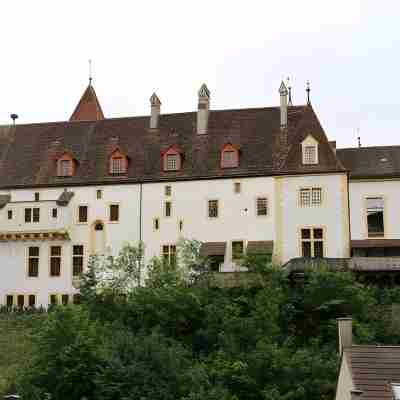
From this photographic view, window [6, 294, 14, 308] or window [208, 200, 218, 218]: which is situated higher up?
window [208, 200, 218, 218]

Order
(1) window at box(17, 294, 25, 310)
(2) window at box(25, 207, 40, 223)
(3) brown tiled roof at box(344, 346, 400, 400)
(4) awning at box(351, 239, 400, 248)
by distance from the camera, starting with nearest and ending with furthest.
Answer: (3) brown tiled roof at box(344, 346, 400, 400) → (4) awning at box(351, 239, 400, 248) → (1) window at box(17, 294, 25, 310) → (2) window at box(25, 207, 40, 223)

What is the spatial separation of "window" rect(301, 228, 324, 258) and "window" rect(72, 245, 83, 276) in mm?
14414

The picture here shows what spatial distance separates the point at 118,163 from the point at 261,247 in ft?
38.4

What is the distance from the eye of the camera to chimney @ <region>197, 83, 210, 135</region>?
193ft

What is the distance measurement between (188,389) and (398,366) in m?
13.0

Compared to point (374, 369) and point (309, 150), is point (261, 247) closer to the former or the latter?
point (309, 150)

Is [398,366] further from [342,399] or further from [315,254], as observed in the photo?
[315,254]

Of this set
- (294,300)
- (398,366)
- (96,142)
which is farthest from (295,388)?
(96,142)

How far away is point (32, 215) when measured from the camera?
56.8 m

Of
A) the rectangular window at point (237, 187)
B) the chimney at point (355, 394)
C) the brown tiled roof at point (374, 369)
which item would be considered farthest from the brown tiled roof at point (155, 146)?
the chimney at point (355, 394)

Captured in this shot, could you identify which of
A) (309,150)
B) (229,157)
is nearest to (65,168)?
(229,157)

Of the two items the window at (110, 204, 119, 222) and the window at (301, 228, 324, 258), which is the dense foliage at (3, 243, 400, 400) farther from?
the window at (110, 204, 119, 222)

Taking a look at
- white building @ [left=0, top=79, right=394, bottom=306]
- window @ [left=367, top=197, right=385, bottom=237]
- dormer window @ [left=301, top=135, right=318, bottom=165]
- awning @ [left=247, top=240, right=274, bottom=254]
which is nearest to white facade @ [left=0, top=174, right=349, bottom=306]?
white building @ [left=0, top=79, right=394, bottom=306]

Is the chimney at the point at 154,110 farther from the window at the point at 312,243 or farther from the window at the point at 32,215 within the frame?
the window at the point at 312,243
